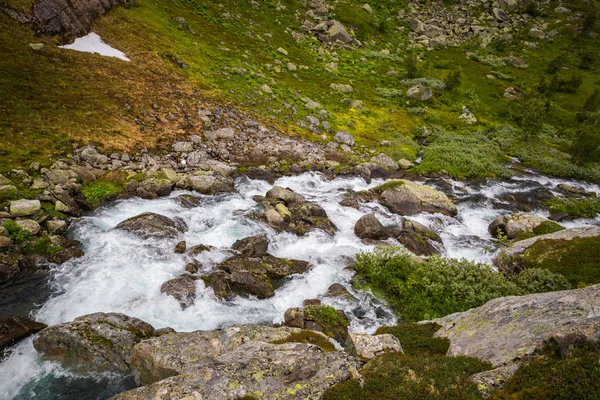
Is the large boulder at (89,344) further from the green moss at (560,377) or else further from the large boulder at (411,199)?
the large boulder at (411,199)

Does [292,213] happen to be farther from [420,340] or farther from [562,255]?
[562,255]

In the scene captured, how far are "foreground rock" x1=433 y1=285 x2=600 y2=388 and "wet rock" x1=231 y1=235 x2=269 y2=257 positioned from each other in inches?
405

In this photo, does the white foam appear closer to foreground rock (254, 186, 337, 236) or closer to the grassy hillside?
the grassy hillside

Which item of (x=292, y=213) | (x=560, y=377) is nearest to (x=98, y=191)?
(x=292, y=213)

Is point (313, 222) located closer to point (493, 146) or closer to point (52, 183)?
point (52, 183)

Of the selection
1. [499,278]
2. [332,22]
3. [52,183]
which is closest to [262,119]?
[52,183]

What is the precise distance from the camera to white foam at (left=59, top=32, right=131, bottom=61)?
102 ft

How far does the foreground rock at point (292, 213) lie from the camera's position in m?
21.9

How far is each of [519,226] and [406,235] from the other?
354 inches

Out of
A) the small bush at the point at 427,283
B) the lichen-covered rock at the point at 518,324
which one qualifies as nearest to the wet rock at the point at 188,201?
the small bush at the point at 427,283

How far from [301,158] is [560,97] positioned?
2417 inches

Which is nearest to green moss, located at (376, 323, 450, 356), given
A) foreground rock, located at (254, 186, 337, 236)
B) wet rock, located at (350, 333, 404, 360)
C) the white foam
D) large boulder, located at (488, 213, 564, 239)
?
wet rock, located at (350, 333, 404, 360)

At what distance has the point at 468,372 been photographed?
7965 millimetres

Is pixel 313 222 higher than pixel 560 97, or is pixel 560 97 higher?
pixel 560 97
